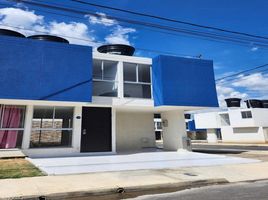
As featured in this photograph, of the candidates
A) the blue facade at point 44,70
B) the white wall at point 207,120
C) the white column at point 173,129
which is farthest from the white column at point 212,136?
the blue facade at point 44,70

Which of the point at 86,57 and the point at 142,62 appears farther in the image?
the point at 142,62

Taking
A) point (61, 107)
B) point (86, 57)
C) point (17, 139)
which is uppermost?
point (86, 57)

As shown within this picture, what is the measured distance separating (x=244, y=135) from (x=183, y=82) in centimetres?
3267

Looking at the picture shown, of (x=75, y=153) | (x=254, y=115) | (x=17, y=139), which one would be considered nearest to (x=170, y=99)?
(x=75, y=153)

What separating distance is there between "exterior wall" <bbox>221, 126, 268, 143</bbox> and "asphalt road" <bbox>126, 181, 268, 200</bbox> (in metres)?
37.9

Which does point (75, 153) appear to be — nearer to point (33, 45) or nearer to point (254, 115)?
point (33, 45)

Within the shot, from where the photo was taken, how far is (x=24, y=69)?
12039mm

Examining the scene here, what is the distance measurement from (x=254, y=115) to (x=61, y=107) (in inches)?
1448

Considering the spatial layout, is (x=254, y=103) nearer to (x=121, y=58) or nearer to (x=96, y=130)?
(x=121, y=58)

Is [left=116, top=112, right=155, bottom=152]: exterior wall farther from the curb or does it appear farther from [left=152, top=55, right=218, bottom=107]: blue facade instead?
the curb

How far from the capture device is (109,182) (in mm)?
6504

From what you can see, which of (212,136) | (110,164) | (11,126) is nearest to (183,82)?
(110,164)

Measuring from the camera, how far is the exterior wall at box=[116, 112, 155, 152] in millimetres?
18641

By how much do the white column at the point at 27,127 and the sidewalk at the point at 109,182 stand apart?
22.3 feet
